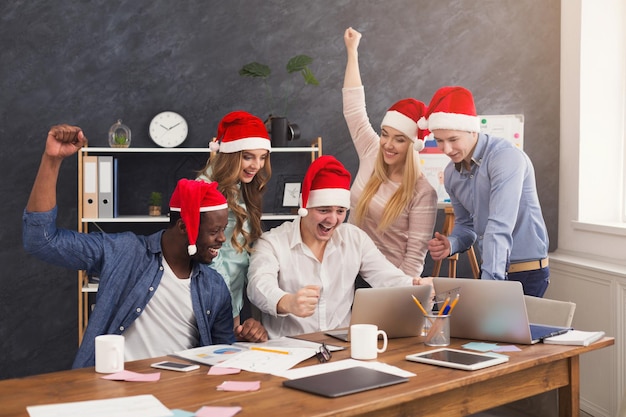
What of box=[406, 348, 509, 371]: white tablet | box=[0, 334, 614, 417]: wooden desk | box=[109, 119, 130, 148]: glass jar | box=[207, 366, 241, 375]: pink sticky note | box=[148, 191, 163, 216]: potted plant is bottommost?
box=[0, 334, 614, 417]: wooden desk

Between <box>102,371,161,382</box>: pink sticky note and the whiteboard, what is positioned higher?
the whiteboard

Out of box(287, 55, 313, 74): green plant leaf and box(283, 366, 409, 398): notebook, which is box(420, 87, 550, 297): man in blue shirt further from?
box(287, 55, 313, 74): green plant leaf

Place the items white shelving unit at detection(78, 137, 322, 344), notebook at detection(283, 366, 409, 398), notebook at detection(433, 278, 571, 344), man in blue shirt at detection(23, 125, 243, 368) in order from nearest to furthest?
notebook at detection(283, 366, 409, 398)
notebook at detection(433, 278, 571, 344)
man in blue shirt at detection(23, 125, 243, 368)
white shelving unit at detection(78, 137, 322, 344)

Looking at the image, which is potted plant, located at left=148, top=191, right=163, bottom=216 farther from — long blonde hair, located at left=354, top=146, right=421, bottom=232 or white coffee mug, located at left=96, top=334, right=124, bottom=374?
white coffee mug, located at left=96, top=334, right=124, bottom=374

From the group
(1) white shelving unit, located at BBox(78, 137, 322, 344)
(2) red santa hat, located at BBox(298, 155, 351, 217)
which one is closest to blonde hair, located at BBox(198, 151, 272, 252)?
(2) red santa hat, located at BBox(298, 155, 351, 217)

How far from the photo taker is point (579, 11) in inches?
181

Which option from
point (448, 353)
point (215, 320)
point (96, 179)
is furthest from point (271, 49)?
point (448, 353)

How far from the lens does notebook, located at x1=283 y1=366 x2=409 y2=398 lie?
6.04 ft

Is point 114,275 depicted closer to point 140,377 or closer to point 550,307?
point 140,377

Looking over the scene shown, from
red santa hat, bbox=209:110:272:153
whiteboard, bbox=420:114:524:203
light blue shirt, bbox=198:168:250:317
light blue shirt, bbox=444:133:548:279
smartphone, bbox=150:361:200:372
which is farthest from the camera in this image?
whiteboard, bbox=420:114:524:203

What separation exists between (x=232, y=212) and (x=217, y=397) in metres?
1.27

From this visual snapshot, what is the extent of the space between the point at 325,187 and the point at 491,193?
0.66m

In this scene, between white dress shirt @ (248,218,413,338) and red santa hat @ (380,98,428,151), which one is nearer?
white dress shirt @ (248,218,413,338)

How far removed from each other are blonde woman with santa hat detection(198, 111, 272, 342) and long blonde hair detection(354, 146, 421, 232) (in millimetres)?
451
